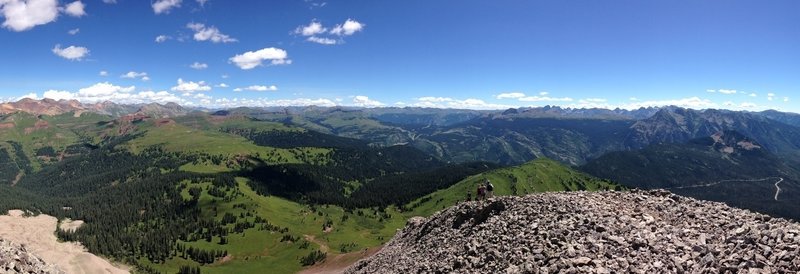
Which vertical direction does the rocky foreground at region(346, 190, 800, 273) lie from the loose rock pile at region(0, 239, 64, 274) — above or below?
above

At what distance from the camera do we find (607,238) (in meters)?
44.0

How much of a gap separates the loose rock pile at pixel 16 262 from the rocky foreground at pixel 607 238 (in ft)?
151

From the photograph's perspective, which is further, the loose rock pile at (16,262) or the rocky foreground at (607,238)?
the loose rock pile at (16,262)

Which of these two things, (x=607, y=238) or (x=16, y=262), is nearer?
(x=607, y=238)

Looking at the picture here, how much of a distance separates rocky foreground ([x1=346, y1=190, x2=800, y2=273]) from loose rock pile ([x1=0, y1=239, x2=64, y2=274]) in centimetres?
4617

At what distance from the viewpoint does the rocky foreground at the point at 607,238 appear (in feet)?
115

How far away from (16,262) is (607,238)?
67160 mm

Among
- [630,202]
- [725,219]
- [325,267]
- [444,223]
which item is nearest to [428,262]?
[444,223]

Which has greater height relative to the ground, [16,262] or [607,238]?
[607,238]

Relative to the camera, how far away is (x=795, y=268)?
29891mm

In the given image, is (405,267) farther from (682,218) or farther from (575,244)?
(682,218)

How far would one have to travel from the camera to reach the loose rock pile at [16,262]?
2164 inches

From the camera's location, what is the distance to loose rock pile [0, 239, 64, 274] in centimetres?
5497

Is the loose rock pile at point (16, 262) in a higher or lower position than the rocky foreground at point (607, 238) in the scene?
lower
